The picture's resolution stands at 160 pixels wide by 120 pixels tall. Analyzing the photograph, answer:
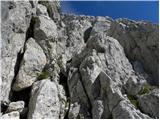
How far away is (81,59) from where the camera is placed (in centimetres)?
4772

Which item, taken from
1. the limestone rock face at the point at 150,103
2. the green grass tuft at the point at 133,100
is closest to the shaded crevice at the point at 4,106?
the green grass tuft at the point at 133,100

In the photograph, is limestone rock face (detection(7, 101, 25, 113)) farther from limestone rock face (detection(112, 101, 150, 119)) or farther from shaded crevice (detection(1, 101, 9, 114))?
limestone rock face (detection(112, 101, 150, 119))

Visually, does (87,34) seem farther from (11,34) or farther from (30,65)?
(30,65)

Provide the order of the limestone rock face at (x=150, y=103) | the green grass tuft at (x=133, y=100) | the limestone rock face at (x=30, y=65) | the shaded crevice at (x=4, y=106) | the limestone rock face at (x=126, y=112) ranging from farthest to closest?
the limestone rock face at (x=30, y=65) < the shaded crevice at (x=4, y=106) < the green grass tuft at (x=133, y=100) < the limestone rock face at (x=150, y=103) < the limestone rock face at (x=126, y=112)

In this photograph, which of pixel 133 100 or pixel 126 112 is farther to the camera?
pixel 133 100

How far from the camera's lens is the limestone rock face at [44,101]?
36.8m

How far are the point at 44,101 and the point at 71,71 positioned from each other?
8.62 metres

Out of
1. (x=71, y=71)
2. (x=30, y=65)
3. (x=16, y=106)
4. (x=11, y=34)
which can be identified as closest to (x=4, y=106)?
(x=16, y=106)

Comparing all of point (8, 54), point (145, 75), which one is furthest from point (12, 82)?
point (145, 75)

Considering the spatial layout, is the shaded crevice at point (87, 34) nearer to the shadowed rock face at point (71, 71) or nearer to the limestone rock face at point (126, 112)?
the shadowed rock face at point (71, 71)

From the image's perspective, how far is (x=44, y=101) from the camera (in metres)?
38.2

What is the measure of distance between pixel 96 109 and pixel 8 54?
13823 millimetres

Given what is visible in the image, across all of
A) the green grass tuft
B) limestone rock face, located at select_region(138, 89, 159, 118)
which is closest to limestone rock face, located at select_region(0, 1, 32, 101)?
the green grass tuft

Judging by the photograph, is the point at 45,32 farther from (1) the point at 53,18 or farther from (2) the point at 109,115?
(2) the point at 109,115
